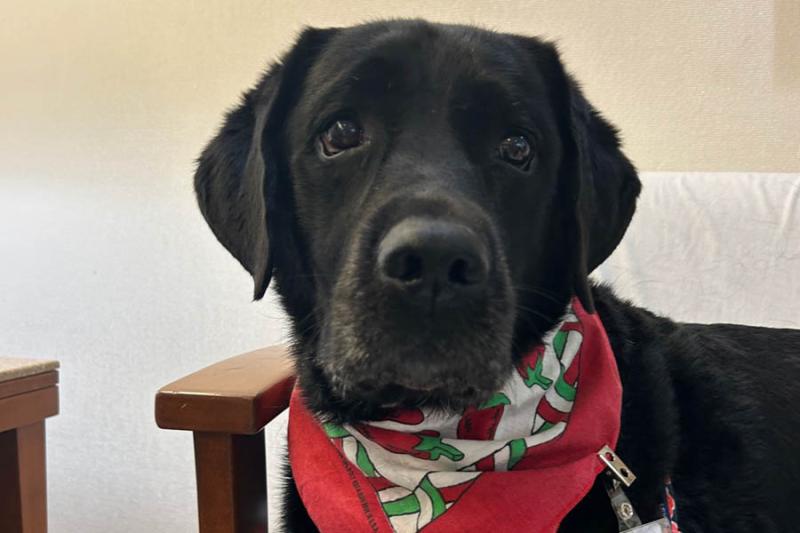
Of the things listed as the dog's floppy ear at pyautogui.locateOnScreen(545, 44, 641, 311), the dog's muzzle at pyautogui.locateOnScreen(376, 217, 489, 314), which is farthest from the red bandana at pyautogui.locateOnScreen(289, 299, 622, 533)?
the dog's muzzle at pyautogui.locateOnScreen(376, 217, 489, 314)

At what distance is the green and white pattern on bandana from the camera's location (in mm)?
940

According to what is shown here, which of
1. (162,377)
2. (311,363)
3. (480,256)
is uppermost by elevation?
(480,256)

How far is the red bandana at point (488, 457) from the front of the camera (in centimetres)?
92

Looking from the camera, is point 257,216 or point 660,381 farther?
point 660,381

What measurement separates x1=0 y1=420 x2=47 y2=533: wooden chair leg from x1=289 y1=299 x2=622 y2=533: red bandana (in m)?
0.75

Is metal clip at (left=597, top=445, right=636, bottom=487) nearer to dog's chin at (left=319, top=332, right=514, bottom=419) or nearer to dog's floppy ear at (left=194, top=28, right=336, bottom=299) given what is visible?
dog's chin at (left=319, top=332, right=514, bottom=419)

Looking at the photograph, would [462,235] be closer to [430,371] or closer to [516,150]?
[430,371]

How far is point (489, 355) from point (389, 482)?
0.27 m

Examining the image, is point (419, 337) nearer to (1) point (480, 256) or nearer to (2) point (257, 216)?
(1) point (480, 256)

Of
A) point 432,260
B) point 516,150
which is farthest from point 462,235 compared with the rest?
point 516,150

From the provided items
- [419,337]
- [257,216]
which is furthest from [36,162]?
[419,337]

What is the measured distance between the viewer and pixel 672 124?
1.73 meters

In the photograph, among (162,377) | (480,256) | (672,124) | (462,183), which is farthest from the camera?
(162,377)

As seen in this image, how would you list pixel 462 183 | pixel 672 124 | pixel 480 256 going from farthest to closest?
pixel 672 124
pixel 462 183
pixel 480 256
